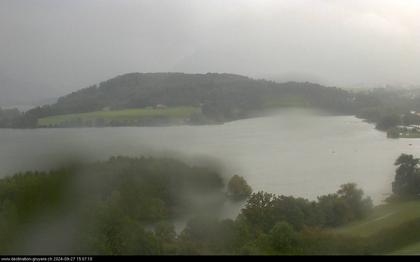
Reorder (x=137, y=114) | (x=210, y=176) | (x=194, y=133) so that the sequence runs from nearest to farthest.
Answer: (x=210, y=176) < (x=194, y=133) < (x=137, y=114)

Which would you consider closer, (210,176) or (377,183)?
(210,176)

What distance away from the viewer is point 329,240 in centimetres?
287

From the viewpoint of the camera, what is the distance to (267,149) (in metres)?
9.35

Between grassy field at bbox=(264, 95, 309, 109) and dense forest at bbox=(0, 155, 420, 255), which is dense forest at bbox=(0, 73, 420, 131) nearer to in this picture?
grassy field at bbox=(264, 95, 309, 109)

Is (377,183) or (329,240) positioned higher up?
(329,240)

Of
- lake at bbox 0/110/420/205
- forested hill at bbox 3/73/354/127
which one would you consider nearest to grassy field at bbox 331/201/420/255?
lake at bbox 0/110/420/205

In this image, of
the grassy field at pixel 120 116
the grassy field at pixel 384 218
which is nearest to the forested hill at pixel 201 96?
the grassy field at pixel 120 116

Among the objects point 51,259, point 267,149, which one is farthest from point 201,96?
point 51,259

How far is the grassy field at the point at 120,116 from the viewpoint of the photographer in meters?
11.8

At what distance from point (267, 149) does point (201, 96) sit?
22.5ft

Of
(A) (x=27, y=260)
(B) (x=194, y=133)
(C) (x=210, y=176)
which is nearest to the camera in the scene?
(A) (x=27, y=260)

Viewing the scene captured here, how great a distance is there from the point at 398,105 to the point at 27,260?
13778 mm

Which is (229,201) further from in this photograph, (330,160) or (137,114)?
(137,114)

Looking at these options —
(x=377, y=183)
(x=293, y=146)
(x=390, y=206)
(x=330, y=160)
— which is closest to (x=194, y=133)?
(x=293, y=146)
